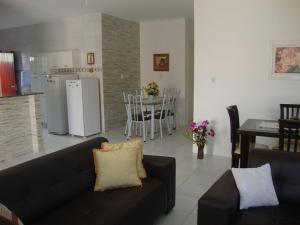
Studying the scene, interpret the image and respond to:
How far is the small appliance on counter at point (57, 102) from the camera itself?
6.31m

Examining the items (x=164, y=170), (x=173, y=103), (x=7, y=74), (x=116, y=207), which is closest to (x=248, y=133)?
(x=164, y=170)

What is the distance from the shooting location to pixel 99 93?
6496mm

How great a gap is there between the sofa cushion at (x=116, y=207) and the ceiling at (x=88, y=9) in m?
3.82

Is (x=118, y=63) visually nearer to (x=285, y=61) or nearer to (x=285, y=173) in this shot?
(x=285, y=61)

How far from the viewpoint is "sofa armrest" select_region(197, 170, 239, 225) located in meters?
1.84

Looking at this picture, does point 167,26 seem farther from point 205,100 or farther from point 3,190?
point 3,190

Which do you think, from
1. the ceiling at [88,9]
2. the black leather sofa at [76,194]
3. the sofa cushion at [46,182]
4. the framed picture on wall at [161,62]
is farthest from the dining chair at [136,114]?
the sofa cushion at [46,182]

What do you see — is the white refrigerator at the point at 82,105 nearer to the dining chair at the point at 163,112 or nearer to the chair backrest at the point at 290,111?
the dining chair at the point at 163,112

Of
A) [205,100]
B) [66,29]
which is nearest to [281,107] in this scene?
[205,100]

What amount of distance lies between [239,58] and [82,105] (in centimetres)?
329

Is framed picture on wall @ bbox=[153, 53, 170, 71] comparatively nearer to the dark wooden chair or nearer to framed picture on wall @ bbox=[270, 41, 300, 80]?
framed picture on wall @ bbox=[270, 41, 300, 80]

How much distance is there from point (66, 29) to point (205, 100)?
3.95 meters

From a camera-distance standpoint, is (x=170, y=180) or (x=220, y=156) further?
(x=220, y=156)

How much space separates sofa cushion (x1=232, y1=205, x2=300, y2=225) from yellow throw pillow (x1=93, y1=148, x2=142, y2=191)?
0.91m
